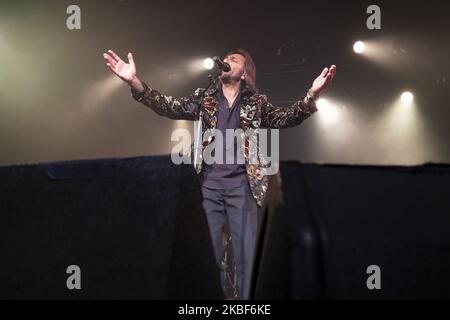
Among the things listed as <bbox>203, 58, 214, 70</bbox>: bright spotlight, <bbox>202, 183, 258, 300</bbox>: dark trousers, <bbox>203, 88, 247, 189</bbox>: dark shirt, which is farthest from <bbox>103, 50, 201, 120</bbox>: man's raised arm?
<bbox>203, 58, 214, 70</bbox>: bright spotlight

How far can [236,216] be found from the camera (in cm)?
250

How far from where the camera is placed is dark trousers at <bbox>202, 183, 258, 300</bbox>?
250 cm

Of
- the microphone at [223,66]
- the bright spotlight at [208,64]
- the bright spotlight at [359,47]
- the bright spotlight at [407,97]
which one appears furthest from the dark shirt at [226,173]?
the bright spotlight at [407,97]

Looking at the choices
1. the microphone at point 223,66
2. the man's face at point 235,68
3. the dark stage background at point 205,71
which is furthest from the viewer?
the dark stage background at point 205,71

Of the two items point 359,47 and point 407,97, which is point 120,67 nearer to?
point 359,47

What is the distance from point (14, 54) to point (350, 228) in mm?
7663

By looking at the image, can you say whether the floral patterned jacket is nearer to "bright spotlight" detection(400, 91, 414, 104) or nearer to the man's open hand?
the man's open hand

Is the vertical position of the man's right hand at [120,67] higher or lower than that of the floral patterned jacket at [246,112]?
higher

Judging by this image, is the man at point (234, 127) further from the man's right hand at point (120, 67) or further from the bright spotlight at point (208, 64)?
the bright spotlight at point (208, 64)

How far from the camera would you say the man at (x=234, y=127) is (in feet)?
8.19

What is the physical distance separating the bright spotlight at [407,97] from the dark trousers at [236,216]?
5.86 meters

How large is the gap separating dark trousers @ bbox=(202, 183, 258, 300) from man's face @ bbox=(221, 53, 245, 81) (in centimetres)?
90
